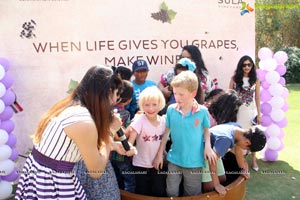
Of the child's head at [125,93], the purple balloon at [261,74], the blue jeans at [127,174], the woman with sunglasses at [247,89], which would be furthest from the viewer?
the purple balloon at [261,74]

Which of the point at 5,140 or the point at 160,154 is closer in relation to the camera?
the point at 160,154

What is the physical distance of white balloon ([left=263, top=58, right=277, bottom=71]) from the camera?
4.57m

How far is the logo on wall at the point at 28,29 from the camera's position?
13.9 ft

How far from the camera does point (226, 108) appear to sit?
9.93ft

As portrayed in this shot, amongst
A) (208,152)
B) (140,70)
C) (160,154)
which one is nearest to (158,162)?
(160,154)

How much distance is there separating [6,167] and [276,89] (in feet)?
11.7

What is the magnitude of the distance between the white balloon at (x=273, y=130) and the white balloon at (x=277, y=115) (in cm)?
10

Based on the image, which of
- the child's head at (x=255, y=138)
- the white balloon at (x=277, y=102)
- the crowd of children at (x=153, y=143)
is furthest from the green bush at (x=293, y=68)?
the child's head at (x=255, y=138)

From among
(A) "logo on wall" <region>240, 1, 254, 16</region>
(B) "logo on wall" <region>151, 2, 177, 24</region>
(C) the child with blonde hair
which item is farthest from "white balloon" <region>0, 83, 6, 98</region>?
(A) "logo on wall" <region>240, 1, 254, 16</region>

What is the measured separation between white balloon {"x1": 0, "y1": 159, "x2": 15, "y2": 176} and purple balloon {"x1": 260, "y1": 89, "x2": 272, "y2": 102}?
3396 millimetres

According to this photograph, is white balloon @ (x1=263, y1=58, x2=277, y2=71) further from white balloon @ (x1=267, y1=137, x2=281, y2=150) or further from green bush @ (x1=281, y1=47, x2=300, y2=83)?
green bush @ (x1=281, y1=47, x2=300, y2=83)

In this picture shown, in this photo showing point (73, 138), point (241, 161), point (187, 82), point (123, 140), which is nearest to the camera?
A: point (73, 138)

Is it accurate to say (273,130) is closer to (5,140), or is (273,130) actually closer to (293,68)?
(5,140)

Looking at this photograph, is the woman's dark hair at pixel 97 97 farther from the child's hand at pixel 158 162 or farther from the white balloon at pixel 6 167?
the white balloon at pixel 6 167
